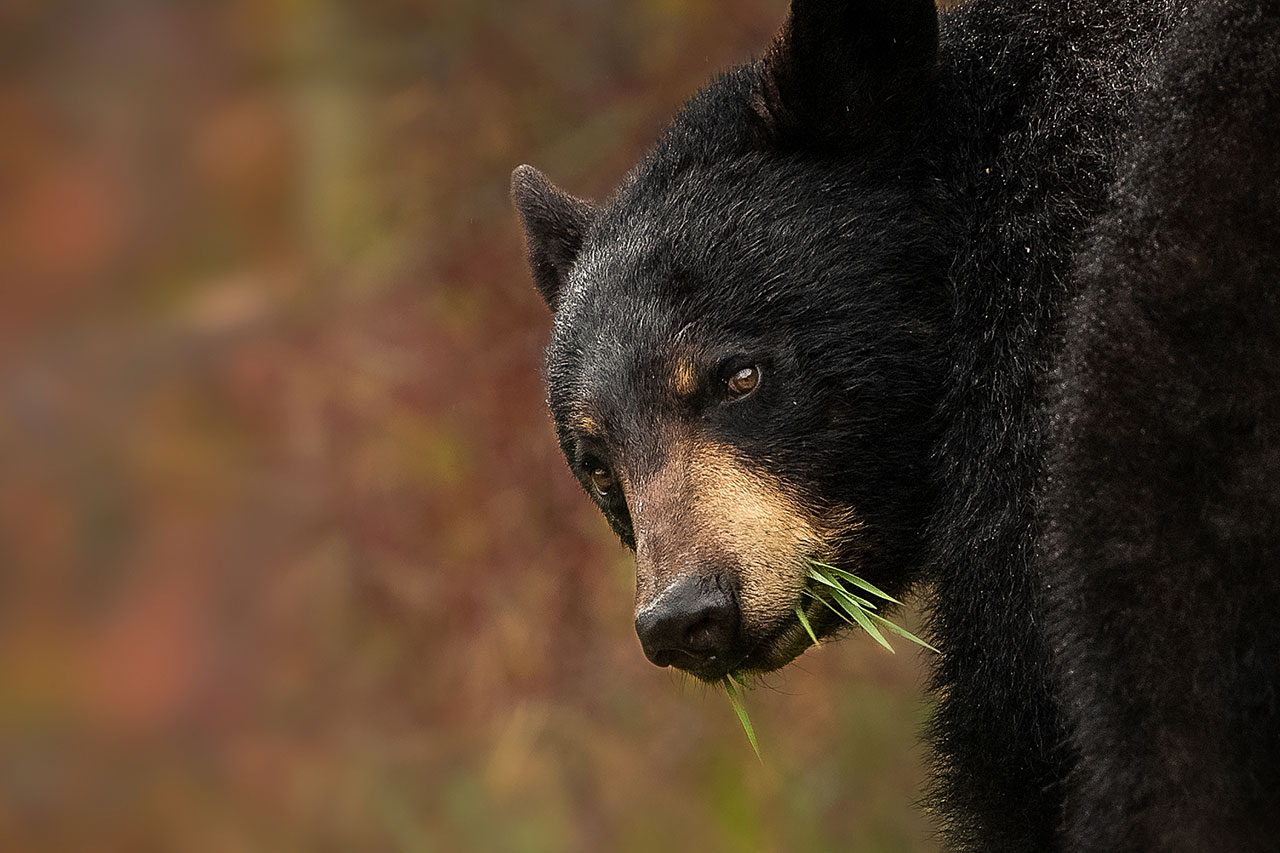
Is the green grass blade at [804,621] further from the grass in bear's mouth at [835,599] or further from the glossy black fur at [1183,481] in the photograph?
the glossy black fur at [1183,481]

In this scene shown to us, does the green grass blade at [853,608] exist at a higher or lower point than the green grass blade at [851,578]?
lower

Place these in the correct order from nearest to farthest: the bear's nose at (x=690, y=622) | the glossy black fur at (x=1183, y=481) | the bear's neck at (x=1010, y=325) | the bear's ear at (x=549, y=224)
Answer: the glossy black fur at (x=1183, y=481) → the bear's neck at (x=1010, y=325) → the bear's nose at (x=690, y=622) → the bear's ear at (x=549, y=224)

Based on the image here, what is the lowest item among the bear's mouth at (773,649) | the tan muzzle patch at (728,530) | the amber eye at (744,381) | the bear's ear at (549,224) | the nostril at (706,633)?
the bear's mouth at (773,649)

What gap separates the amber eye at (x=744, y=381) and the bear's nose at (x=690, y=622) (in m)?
0.57

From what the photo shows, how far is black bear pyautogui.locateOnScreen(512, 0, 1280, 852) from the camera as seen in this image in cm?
259

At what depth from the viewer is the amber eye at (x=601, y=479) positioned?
14.3 feet

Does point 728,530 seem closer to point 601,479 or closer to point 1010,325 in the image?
point 601,479

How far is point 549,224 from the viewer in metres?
5.04

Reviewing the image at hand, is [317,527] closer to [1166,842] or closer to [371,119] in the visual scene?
[371,119]

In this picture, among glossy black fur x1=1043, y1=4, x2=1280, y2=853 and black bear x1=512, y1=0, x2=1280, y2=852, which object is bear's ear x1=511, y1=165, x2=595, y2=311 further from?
glossy black fur x1=1043, y1=4, x2=1280, y2=853

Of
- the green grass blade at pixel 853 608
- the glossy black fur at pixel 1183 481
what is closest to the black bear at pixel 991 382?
the glossy black fur at pixel 1183 481

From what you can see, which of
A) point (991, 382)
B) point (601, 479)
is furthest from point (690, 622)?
point (991, 382)

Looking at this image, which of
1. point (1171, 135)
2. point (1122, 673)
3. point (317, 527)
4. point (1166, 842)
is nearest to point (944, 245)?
point (1171, 135)

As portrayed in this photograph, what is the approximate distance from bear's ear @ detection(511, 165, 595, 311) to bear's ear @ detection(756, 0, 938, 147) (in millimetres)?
1055
